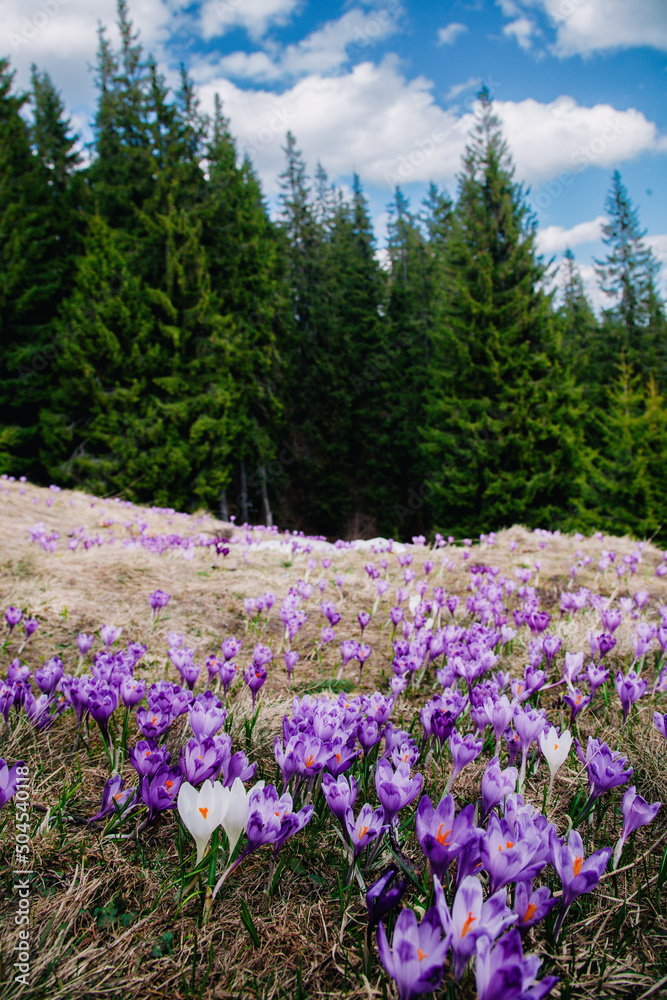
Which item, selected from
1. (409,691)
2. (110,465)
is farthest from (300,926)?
(110,465)

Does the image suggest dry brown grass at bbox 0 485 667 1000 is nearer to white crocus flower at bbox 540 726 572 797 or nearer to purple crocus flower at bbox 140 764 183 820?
purple crocus flower at bbox 140 764 183 820

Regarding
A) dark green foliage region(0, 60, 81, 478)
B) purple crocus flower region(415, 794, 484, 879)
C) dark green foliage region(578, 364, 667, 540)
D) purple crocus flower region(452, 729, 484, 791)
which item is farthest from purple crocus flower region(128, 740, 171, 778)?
dark green foliage region(0, 60, 81, 478)

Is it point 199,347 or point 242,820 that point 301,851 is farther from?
point 199,347

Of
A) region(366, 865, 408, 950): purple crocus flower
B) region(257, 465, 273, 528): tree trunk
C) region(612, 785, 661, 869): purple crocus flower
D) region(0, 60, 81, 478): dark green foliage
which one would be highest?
region(0, 60, 81, 478): dark green foliage

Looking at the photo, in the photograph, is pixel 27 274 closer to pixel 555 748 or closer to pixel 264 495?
pixel 264 495

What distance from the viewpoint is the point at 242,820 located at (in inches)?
42.8

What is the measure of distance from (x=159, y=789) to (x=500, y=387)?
14061 mm

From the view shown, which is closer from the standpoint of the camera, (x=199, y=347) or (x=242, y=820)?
(x=242, y=820)

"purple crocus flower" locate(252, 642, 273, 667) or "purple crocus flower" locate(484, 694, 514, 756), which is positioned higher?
"purple crocus flower" locate(252, 642, 273, 667)

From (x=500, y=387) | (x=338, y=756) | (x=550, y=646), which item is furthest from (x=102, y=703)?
(x=500, y=387)

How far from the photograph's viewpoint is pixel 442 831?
3.36 feet

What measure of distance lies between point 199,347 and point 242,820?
16.2 meters

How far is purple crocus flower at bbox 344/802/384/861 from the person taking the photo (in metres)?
1.09

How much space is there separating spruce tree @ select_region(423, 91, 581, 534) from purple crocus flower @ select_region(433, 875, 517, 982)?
12.7 meters
